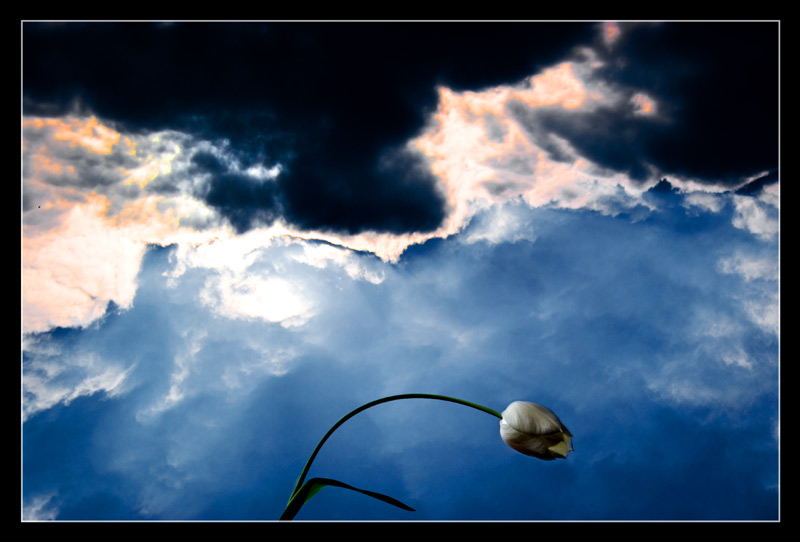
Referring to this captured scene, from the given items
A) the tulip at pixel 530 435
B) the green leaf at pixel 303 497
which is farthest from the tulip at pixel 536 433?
the green leaf at pixel 303 497

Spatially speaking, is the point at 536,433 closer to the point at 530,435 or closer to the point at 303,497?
the point at 530,435

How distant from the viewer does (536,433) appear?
78 centimetres

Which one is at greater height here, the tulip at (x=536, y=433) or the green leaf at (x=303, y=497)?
the tulip at (x=536, y=433)

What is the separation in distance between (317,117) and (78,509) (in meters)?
1.37

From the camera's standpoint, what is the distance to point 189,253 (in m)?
1.48

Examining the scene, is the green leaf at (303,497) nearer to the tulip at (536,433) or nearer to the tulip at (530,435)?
the tulip at (530,435)

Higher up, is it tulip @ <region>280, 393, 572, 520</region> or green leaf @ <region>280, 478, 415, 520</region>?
tulip @ <region>280, 393, 572, 520</region>

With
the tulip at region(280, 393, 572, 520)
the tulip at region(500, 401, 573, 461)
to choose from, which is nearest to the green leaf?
the tulip at region(280, 393, 572, 520)

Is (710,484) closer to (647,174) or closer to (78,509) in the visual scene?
(647,174)

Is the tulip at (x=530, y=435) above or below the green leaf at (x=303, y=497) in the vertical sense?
above

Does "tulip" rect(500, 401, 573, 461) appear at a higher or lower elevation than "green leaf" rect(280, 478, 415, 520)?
higher

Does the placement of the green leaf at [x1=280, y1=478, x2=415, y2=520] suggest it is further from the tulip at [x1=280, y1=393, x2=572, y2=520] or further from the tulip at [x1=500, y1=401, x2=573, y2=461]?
the tulip at [x1=500, y1=401, x2=573, y2=461]

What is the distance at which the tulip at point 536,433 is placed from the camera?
2.58 feet

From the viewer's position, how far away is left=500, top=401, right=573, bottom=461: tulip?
30.9 inches
